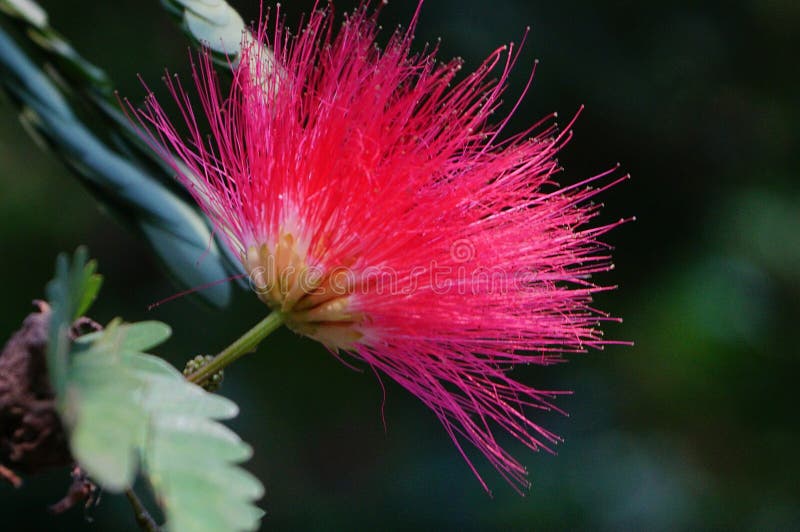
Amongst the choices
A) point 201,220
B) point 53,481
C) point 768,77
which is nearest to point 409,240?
point 201,220

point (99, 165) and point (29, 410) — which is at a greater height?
point (99, 165)

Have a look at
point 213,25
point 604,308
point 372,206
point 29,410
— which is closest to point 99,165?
point 213,25

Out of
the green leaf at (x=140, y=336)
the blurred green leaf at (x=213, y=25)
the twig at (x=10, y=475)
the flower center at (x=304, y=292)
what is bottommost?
the twig at (x=10, y=475)

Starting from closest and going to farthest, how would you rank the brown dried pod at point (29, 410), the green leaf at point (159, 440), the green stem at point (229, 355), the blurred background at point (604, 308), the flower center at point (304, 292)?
the green leaf at point (159, 440), the brown dried pod at point (29, 410), the green stem at point (229, 355), the flower center at point (304, 292), the blurred background at point (604, 308)

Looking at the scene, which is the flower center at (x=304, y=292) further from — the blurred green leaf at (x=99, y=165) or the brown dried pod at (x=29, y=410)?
the brown dried pod at (x=29, y=410)

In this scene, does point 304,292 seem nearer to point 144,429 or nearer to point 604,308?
Answer: point 144,429

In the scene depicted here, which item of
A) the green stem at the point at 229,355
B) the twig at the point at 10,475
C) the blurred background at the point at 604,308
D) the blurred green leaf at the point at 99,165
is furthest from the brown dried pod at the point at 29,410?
the blurred background at the point at 604,308

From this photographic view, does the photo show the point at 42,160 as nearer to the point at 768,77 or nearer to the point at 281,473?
the point at 281,473

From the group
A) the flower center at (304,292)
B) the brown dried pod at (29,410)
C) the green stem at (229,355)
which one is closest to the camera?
the brown dried pod at (29,410)

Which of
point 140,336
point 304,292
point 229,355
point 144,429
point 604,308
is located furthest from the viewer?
point 604,308
